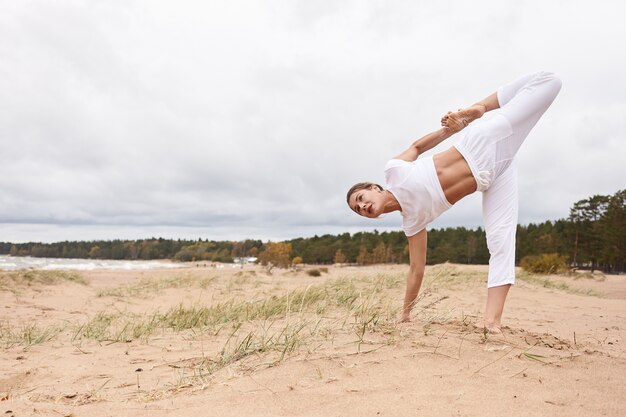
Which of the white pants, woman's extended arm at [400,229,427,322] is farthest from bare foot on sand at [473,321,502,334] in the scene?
woman's extended arm at [400,229,427,322]

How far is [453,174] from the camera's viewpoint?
10.9 feet

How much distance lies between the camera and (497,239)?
146 inches

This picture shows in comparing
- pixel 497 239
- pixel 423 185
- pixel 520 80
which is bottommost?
pixel 497 239

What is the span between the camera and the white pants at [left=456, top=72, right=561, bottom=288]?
3.40 m

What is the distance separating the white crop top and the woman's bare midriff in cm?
4

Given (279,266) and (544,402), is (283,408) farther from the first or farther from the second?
(279,266)

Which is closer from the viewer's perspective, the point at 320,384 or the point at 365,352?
the point at 320,384

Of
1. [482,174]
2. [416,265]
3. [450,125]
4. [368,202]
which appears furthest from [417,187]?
[416,265]

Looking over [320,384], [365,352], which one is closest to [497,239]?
[365,352]

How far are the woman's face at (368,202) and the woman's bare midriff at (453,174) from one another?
45 centimetres

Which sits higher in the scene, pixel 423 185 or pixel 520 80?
pixel 520 80

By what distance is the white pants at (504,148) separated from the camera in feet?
11.2

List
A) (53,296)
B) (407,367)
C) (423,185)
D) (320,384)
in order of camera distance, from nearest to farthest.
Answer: (320,384) → (407,367) → (423,185) → (53,296)

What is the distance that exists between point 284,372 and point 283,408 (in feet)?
1.35
